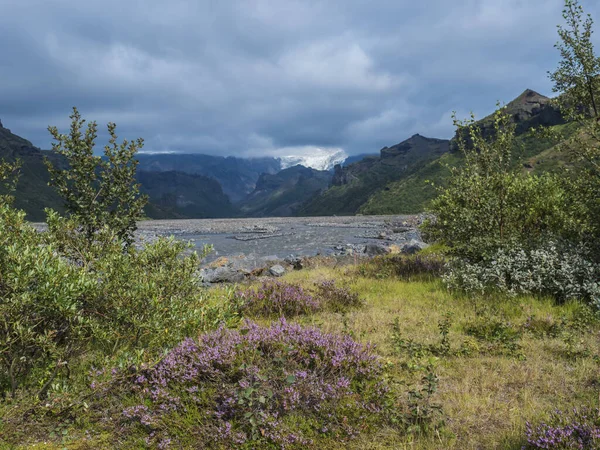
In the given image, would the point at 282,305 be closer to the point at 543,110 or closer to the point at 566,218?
the point at 566,218

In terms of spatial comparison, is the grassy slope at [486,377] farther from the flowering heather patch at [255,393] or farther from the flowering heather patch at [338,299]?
the flowering heather patch at [338,299]

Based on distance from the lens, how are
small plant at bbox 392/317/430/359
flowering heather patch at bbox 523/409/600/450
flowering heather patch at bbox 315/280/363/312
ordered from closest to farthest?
flowering heather patch at bbox 523/409/600/450 → small plant at bbox 392/317/430/359 → flowering heather patch at bbox 315/280/363/312

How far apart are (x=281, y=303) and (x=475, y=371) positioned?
5085 mm

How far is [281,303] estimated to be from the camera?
31.0 feet

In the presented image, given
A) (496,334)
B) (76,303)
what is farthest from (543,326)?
(76,303)

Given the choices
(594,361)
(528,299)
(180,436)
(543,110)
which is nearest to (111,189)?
(180,436)

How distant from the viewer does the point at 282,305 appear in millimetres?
9383

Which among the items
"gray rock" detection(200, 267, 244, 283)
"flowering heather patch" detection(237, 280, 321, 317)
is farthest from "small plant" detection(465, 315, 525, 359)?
"gray rock" detection(200, 267, 244, 283)

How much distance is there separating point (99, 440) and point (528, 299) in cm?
1006

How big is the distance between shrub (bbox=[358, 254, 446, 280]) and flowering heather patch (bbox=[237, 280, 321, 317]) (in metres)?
4.79

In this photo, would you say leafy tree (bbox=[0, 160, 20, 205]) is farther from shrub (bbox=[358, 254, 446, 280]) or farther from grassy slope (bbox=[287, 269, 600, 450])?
shrub (bbox=[358, 254, 446, 280])

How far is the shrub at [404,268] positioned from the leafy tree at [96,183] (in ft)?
30.2

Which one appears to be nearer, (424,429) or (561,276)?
(424,429)

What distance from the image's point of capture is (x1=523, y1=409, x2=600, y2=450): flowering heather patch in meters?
3.19
